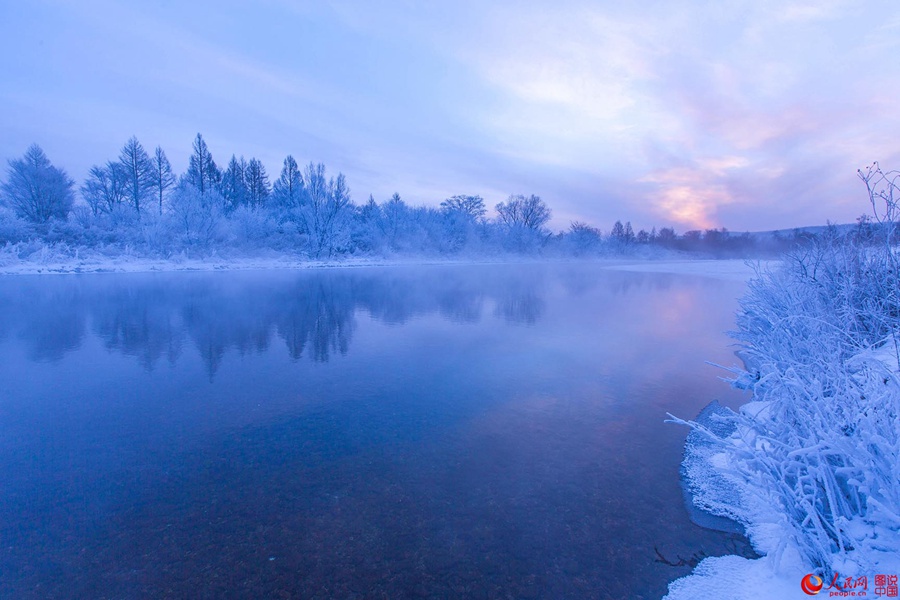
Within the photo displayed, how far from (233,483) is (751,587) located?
433 cm

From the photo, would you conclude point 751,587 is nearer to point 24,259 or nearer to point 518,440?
point 518,440

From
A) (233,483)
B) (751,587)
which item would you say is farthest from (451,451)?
(751,587)

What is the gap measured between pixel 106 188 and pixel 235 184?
13.2 meters

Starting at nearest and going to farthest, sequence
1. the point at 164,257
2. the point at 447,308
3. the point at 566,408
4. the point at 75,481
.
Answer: the point at 75,481 → the point at 566,408 → the point at 447,308 → the point at 164,257

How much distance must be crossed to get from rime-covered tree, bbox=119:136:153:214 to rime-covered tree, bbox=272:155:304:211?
13.0 meters

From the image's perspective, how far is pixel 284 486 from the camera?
13.4 feet

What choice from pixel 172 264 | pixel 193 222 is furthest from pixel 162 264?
pixel 193 222

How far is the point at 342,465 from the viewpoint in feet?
Answer: 14.9

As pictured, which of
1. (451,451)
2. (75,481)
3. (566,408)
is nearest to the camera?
(75,481)

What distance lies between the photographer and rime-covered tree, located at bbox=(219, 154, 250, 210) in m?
52.7

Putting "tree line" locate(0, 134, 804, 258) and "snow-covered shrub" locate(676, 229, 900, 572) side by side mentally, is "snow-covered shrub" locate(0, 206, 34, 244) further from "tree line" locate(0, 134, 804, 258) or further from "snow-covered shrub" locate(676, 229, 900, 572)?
"snow-covered shrub" locate(676, 229, 900, 572)

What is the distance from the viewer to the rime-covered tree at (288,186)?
5222 centimetres

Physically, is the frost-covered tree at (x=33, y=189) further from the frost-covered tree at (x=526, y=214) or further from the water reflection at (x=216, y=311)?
the frost-covered tree at (x=526, y=214)

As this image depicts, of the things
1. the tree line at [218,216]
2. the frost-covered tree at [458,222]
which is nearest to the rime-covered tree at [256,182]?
the tree line at [218,216]
